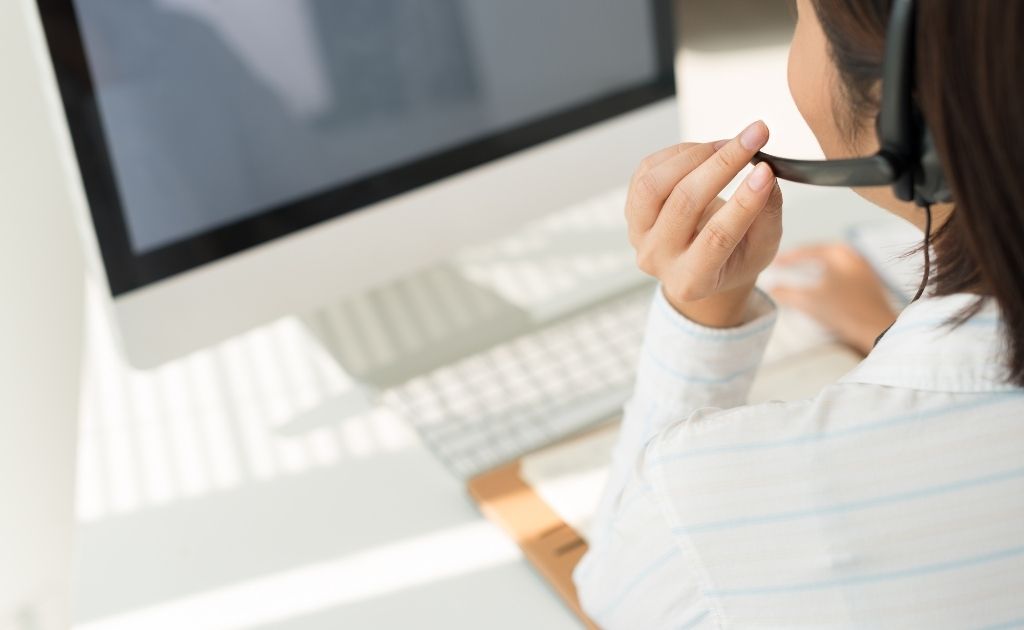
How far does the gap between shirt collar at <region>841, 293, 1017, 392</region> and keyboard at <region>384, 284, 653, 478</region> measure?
35cm

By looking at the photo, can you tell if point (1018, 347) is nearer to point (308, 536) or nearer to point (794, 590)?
point (794, 590)

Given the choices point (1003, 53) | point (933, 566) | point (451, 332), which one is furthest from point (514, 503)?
point (1003, 53)

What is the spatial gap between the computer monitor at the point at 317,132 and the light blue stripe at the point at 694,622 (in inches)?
15.0

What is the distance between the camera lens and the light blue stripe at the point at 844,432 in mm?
457

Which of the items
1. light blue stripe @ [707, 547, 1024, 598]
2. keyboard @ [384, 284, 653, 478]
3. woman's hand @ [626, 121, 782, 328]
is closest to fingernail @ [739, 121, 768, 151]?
woman's hand @ [626, 121, 782, 328]

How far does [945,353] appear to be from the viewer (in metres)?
0.47

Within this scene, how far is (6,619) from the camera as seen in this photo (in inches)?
40.1

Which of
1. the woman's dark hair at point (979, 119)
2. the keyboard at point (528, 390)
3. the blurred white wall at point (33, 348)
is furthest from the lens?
the blurred white wall at point (33, 348)

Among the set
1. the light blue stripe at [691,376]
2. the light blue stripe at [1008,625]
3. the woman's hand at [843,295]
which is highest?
the light blue stripe at [691,376]

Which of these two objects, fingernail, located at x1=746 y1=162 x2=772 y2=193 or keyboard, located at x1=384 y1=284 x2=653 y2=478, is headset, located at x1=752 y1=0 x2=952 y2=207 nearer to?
fingernail, located at x1=746 y1=162 x2=772 y2=193

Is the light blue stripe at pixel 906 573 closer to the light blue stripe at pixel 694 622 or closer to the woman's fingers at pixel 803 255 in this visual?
the light blue stripe at pixel 694 622

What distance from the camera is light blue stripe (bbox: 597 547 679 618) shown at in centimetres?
54

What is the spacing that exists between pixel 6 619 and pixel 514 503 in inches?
21.7

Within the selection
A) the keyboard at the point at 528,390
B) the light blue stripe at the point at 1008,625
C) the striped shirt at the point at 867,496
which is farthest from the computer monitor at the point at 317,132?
the light blue stripe at the point at 1008,625
